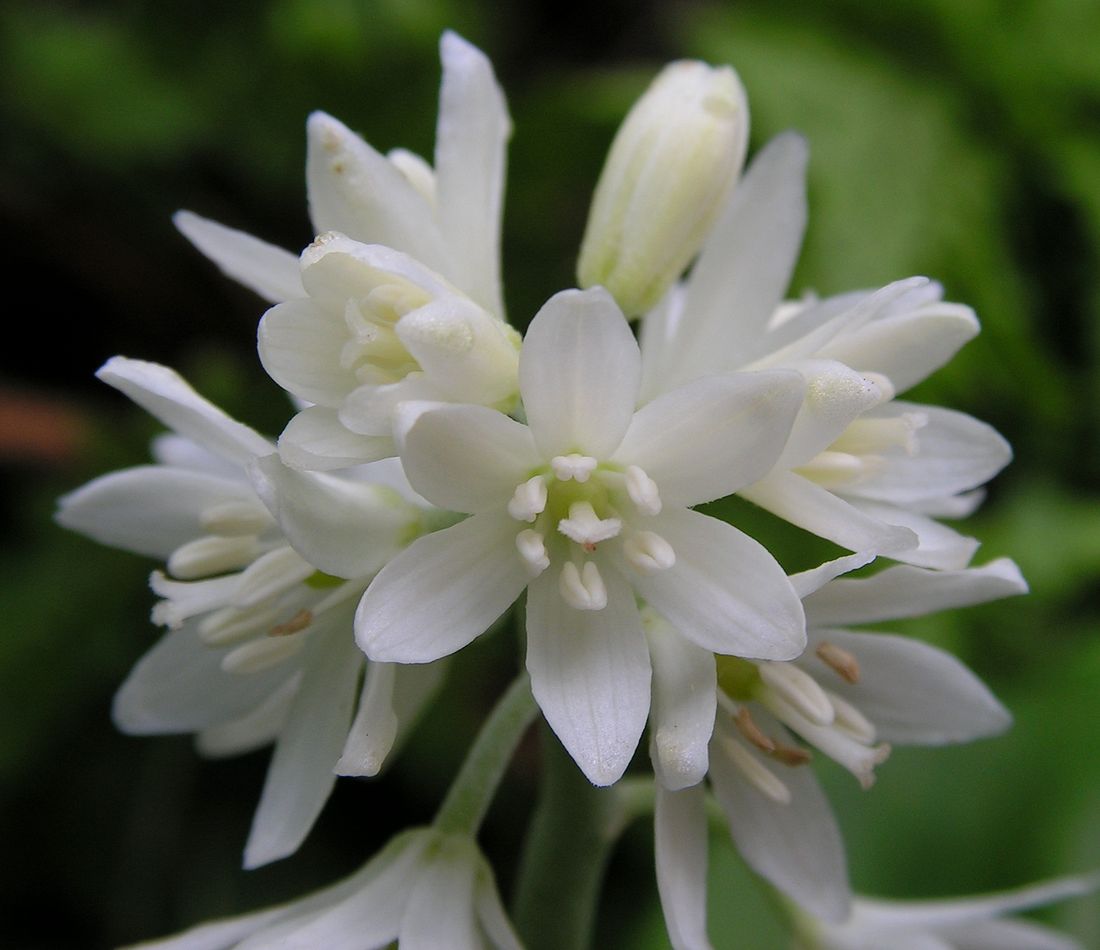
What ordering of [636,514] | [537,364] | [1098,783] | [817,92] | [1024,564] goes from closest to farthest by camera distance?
[537,364] < [636,514] < [1098,783] < [1024,564] < [817,92]

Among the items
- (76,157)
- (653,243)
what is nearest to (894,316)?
(653,243)

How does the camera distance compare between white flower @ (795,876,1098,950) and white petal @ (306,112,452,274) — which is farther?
white flower @ (795,876,1098,950)

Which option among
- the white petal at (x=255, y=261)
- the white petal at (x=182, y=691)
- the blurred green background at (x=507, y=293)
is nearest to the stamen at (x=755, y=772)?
the white petal at (x=182, y=691)

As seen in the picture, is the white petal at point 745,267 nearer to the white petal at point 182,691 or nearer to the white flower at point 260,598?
the white flower at point 260,598

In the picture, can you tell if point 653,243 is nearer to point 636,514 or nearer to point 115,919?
point 636,514

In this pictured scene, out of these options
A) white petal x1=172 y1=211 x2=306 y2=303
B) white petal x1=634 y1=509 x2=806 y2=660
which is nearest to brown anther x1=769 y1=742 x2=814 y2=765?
white petal x1=634 y1=509 x2=806 y2=660

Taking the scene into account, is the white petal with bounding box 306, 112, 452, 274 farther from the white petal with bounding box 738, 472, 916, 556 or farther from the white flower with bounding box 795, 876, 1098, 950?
the white flower with bounding box 795, 876, 1098, 950
